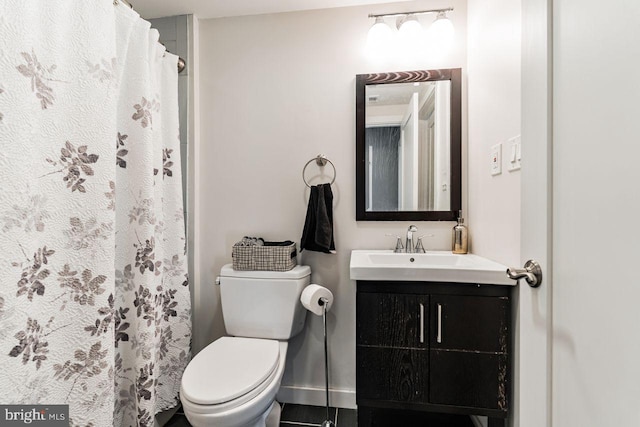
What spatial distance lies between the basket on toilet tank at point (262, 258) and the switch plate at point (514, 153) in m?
1.06

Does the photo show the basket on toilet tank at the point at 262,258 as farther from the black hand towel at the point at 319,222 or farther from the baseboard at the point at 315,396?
the baseboard at the point at 315,396

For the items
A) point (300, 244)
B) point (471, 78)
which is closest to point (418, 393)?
point (300, 244)

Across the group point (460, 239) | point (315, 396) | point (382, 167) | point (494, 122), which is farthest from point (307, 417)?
point (494, 122)

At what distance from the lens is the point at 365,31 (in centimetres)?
160

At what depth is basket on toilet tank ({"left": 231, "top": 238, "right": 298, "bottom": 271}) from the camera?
148cm

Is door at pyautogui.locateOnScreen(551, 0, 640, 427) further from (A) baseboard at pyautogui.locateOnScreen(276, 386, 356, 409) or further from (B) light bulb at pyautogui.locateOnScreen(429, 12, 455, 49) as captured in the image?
(A) baseboard at pyautogui.locateOnScreen(276, 386, 356, 409)

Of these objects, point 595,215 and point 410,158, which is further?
point 410,158

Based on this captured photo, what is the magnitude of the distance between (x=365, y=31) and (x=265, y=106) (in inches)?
27.8

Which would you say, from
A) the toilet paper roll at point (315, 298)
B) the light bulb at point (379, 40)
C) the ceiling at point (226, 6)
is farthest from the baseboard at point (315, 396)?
the ceiling at point (226, 6)

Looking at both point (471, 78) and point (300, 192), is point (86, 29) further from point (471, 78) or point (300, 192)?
point (471, 78)

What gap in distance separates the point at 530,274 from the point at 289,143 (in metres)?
1.35

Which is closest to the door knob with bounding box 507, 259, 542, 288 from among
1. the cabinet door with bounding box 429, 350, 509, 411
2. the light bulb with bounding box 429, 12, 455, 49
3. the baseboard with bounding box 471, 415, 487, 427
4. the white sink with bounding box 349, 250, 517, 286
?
the white sink with bounding box 349, 250, 517, 286

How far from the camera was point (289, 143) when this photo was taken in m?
1.67

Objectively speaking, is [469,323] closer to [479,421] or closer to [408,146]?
A: [479,421]
